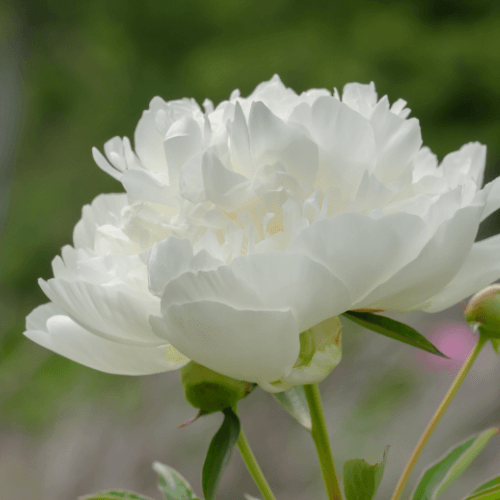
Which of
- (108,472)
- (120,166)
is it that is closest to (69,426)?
(108,472)

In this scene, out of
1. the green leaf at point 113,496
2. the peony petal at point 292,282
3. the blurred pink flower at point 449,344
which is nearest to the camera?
the peony petal at point 292,282

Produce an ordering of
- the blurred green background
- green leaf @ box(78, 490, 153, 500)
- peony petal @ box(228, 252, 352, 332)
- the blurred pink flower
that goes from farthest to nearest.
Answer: the blurred green background → the blurred pink flower → green leaf @ box(78, 490, 153, 500) → peony petal @ box(228, 252, 352, 332)

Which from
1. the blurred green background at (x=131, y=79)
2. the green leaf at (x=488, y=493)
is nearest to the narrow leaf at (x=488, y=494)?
the green leaf at (x=488, y=493)

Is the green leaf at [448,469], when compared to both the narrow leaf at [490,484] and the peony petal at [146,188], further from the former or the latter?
the peony petal at [146,188]

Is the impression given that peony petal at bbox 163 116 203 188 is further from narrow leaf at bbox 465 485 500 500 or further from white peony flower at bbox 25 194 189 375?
narrow leaf at bbox 465 485 500 500

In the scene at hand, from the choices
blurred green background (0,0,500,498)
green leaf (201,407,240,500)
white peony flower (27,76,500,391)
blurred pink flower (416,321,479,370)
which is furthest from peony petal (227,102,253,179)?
blurred green background (0,0,500,498)

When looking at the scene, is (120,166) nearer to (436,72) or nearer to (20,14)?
(436,72)

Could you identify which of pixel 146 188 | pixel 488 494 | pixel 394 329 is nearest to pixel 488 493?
pixel 488 494
